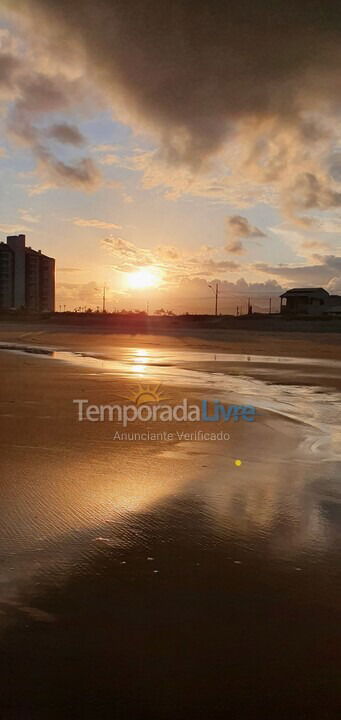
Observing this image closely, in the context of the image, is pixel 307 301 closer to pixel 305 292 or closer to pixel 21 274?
pixel 305 292

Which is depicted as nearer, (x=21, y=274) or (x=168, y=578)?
(x=168, y=578)

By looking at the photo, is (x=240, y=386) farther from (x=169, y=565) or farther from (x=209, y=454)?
(x=169, y=565)

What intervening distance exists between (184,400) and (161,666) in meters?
8.32

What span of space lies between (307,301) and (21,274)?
259 feet

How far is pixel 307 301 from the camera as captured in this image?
3489 inches

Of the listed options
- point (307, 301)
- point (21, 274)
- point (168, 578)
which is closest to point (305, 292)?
point (307, 301)

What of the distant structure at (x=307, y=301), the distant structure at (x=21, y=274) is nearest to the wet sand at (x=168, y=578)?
the distant structure at (x=307, y=301)

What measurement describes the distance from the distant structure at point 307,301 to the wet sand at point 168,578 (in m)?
82.7

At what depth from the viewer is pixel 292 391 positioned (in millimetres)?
12984

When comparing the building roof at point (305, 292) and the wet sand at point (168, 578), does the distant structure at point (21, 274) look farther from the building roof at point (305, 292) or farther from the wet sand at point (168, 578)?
the wet sand at point (168, 578)

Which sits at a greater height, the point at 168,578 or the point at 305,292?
the point at 305,292

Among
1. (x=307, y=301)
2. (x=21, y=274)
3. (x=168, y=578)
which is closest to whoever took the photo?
(x=168, y=578)

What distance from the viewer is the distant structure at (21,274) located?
136 m

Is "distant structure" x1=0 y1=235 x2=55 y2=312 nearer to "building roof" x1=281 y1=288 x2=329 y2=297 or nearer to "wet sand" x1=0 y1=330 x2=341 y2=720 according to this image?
"building roof" x1=281 y1=288 x2=329 y2=297
